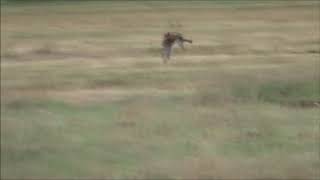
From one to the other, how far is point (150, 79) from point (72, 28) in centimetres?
1374

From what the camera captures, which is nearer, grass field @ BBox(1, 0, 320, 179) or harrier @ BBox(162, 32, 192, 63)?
grass field @ BBox(1, 0, 320, 179)

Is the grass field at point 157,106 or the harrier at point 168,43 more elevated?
the harrier at point 168,43

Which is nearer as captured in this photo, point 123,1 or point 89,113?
point 89,113

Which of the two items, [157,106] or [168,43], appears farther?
[168,43]

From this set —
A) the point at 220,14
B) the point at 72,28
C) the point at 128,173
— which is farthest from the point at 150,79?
the point at 220,14

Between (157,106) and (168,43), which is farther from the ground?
(168,43)

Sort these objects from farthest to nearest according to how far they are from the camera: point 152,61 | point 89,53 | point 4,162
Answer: point 89,53 → point 152,61 → point 4,162

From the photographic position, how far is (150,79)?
15062 mm

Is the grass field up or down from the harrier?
down

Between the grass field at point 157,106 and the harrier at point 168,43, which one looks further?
the harrier at point 168,43

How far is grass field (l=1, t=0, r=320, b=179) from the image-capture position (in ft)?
24.6

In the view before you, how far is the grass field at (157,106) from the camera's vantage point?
24.6ft

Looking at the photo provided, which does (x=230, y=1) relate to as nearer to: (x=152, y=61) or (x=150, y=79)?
(x=152, y=61)

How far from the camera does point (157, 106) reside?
11.2m
